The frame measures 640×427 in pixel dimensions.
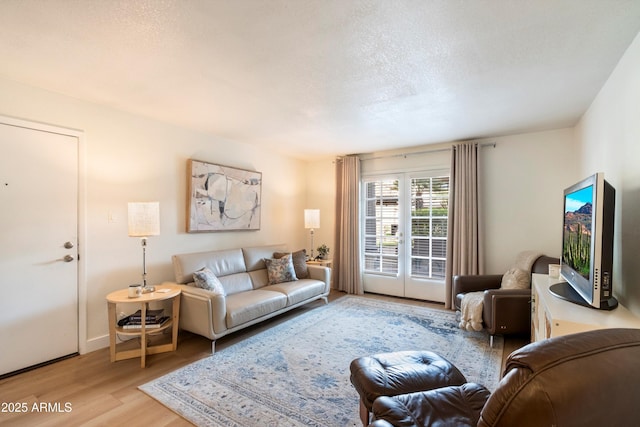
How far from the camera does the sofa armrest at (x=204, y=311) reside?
2.84 m

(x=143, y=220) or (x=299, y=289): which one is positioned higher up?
(x=143, y=220)

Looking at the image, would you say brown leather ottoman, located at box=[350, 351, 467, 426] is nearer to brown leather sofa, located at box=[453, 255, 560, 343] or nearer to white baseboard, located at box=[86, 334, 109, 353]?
brown leather sofa, located at box=[453, 255, 560, 343]

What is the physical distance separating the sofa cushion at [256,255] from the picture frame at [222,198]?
373mm

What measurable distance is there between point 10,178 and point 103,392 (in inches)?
75.0

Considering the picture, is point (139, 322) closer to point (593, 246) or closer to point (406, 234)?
point (593, 246)

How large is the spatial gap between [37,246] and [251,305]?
196cm

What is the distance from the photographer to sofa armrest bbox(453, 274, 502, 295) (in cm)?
370

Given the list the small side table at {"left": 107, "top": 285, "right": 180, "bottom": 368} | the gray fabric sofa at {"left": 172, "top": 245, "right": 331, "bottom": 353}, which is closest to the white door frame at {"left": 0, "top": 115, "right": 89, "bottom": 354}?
the small side table at {"left": 107, "top": 285, "right": 180, "bottom": 368}

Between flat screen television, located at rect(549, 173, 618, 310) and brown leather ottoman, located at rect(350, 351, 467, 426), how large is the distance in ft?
3.07

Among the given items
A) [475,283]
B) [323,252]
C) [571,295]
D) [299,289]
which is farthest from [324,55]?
[323,252]

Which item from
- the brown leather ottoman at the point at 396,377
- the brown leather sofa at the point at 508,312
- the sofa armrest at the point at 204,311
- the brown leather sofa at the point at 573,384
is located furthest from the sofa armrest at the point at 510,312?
the sofa armrest at the point at 204,311

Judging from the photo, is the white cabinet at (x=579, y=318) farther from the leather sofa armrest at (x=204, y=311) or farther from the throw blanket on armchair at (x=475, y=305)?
the leather sofa armrest at (x=204, y=311)

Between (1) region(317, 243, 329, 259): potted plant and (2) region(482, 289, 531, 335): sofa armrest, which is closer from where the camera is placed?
(2) region(482, 289, 531, 335): sofa armrest

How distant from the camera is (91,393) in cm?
220
